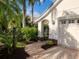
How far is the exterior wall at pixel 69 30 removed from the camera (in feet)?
44.1

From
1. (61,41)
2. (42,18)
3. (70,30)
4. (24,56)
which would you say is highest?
(42,18)

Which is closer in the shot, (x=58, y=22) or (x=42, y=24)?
(x=58, y=22)

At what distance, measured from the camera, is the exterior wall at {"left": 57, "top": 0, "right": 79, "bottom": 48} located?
13.4 meters

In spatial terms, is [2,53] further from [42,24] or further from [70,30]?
[42,24]

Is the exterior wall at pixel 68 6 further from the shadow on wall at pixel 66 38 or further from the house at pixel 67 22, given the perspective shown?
the shadow on wall at pixel 66 38

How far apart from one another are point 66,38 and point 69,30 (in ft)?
2.86

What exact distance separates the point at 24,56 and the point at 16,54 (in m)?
0.71

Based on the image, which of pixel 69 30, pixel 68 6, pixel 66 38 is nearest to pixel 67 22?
pixel 69 30

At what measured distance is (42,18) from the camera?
67.6 ft

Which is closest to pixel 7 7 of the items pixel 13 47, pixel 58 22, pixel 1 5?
pixel 1 5

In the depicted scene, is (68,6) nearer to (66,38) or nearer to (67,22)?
(67,22)

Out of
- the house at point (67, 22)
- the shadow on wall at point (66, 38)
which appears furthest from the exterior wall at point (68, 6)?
the shadow on wall at point (66, 38)

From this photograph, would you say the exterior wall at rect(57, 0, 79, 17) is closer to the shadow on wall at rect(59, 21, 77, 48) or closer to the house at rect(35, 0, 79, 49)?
the house at rect(35, 0, 79, 49)

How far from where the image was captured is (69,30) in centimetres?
1404
